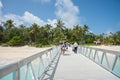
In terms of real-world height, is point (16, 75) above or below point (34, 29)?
below

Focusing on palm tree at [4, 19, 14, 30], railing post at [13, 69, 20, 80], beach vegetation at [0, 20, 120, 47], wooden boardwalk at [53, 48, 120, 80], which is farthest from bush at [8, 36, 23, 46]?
railing post at [13, 69, 20, 80]

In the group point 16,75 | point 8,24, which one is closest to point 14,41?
point 8,24

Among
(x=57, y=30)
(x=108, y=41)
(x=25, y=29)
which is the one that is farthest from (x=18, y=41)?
(x=108, y=41)

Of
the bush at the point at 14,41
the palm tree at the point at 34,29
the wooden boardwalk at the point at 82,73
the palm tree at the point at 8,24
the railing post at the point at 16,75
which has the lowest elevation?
the wooden boardwalk at the point at 82,73

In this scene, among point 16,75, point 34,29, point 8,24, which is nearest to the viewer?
point 16,75

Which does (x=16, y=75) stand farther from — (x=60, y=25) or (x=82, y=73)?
(x=60, y=25)

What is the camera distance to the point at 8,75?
119 inches

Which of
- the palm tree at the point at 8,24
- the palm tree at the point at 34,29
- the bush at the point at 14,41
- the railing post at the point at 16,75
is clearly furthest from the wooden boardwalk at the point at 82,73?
the palm tree at the point at 8,24

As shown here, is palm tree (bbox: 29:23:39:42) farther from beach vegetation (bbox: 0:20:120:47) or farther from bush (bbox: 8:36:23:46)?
bush (bbox: 8:36:23:46)

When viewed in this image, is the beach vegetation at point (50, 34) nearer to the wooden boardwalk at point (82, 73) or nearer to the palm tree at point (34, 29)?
the palm tree at point (34, 29)

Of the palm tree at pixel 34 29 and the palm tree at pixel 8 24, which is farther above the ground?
the palm tree at pixel 8 24

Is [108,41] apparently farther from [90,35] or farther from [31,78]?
[31,78]

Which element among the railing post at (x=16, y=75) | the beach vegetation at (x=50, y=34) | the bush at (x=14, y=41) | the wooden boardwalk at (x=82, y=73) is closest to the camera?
the railing post at (x=16, y=75)

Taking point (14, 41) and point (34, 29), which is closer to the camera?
point (14, 41)
